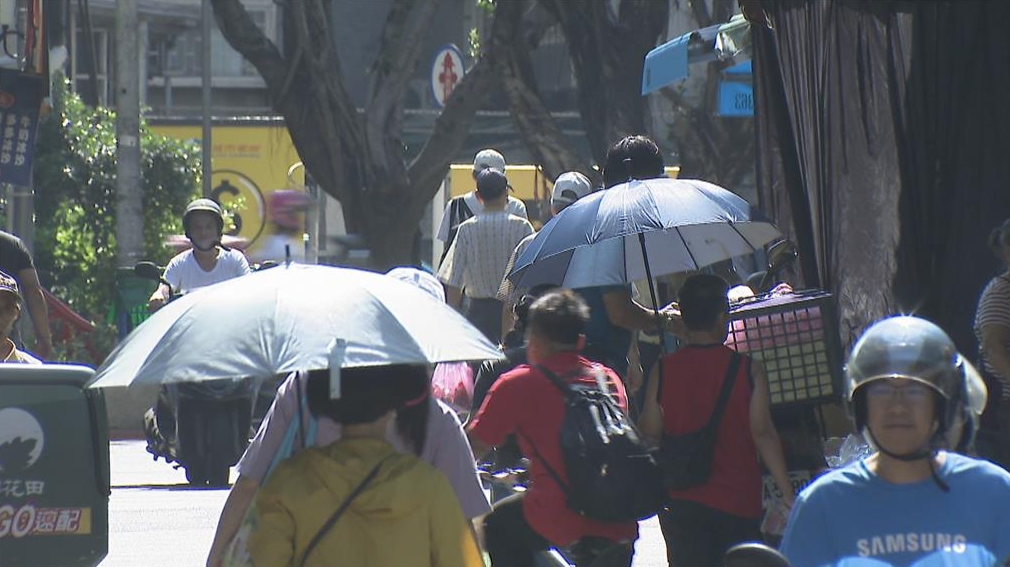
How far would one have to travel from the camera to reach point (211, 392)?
11.3 meters

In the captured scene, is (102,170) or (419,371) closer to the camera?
(419,371)

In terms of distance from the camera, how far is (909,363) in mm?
4133

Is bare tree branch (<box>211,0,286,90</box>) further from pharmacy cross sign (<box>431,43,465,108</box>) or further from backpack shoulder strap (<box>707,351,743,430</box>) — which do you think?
backpack shoulder strap (<box>707,351,743,430</box>)

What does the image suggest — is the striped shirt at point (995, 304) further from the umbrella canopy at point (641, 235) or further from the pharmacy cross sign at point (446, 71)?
the pharmacy cross sign at point (446, 71)

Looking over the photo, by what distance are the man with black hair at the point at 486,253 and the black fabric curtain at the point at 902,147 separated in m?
3.56

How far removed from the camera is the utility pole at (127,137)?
18766mm

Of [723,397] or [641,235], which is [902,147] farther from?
[641,235]

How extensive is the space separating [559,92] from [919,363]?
34.9m

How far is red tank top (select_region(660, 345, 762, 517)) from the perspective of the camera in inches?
255

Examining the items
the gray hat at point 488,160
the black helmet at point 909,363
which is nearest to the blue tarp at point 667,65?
the gray hat at point 488,160

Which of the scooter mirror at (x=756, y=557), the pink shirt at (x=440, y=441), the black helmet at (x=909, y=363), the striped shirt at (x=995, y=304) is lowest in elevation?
the pink shirt at (x=440, y=441)

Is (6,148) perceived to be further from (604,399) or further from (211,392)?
(604,399)

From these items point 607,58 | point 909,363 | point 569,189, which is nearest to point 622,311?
point 569,189

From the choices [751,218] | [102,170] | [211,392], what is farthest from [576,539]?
[102,170]
